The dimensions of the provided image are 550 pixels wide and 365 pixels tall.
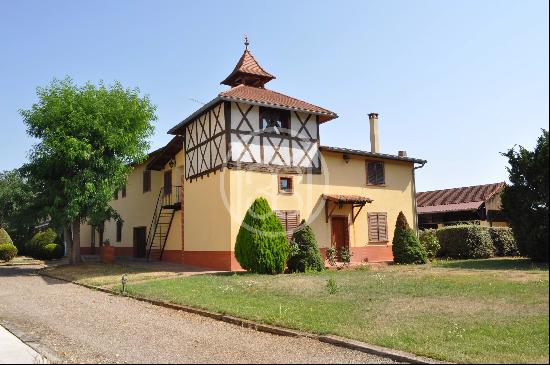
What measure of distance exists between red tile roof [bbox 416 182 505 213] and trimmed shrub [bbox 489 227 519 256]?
9034mm

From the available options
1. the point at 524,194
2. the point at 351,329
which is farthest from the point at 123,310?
the point at 524,194

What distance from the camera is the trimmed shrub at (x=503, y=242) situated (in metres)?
24.9

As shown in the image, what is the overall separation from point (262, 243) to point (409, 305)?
311 inches

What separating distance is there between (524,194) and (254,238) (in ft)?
32.3

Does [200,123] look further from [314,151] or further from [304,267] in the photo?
[304,267]

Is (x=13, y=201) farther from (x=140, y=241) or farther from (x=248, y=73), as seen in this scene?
(x=248, y=73)

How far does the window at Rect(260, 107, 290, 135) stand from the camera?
818 inches

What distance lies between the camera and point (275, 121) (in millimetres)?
21125

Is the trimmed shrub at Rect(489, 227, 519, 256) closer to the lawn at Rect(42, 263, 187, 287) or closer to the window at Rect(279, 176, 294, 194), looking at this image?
the window at Rect(279, 176, 294, 194)

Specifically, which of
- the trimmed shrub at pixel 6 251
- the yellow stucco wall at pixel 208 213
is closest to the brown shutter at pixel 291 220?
the yellow stucco wall at pixel 208 213

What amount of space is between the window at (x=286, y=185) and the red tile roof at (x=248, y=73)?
610 cm

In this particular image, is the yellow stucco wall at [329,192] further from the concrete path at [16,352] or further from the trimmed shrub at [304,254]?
the concrete path at [16,352]

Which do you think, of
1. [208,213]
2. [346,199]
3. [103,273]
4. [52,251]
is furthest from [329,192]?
[52,251]

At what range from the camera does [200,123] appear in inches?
878
